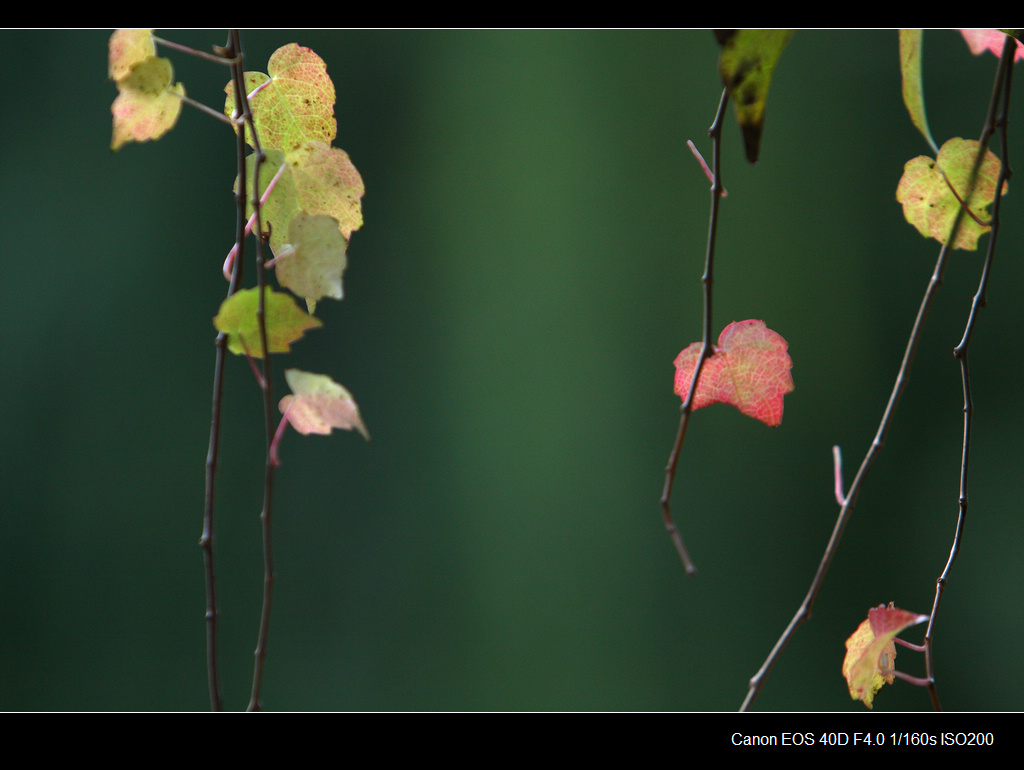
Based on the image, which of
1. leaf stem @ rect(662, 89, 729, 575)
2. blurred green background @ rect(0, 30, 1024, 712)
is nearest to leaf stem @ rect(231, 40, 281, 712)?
leaf stem @ rect(662, 89, 729, 575)

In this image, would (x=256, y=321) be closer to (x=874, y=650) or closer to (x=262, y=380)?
(x=262, y=380)

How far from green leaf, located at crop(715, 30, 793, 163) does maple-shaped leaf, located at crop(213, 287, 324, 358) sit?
0.16 m

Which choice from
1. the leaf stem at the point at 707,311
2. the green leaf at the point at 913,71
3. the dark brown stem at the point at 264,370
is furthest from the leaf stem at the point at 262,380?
the green leaf at the point at 913,71

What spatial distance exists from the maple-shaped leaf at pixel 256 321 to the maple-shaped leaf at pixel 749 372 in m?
0.18

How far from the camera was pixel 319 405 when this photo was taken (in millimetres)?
266

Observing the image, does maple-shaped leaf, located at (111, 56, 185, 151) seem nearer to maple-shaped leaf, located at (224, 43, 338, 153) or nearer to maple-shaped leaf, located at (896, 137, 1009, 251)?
maple-shaped leaf, located at (224, 43, 338, 153)

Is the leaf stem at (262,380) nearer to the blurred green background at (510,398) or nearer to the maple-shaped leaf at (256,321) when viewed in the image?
the maple-shaped leaf at (256,321)

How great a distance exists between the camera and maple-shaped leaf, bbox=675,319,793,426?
35 cm

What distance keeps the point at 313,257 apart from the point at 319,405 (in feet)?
0.18

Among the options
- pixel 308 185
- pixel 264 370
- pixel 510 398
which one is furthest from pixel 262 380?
pixel 510 398

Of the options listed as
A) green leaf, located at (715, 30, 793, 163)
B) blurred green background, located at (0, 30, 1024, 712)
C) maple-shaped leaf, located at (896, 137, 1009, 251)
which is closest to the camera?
green leaf, located at (715, 30, 793, 163)

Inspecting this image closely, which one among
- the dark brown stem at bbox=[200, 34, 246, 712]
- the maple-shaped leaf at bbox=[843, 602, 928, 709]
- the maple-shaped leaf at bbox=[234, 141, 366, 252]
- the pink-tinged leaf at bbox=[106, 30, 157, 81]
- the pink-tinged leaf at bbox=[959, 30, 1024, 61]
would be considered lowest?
the maple-shaped leaf at bbox=[843, 602, 928, 709]

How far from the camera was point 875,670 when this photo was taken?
12.7 inches

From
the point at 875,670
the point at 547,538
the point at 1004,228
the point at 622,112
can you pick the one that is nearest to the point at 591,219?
the point at 622,112
